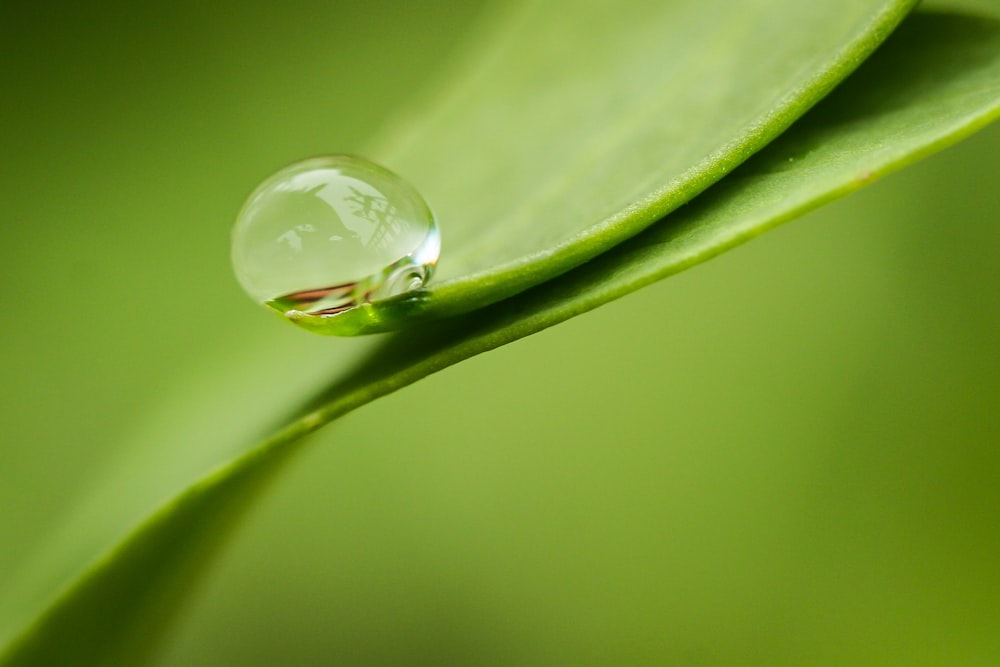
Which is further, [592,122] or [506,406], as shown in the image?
[506,406]

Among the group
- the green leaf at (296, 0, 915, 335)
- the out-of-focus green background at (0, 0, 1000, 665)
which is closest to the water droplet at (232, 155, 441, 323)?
the green leaf at (296, 0, 915, 335)

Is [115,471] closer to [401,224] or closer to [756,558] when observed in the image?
[401,224]

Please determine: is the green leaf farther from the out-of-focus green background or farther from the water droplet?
the out-of-focus green background

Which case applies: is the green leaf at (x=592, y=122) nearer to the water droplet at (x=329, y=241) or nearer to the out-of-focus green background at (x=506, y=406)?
the water droplet at (x=329, y=241)

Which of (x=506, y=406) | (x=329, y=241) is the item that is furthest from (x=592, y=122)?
(x=506, y=406)

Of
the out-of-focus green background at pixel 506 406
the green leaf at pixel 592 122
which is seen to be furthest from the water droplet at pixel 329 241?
the out-of-focus green background at pixel 506 406

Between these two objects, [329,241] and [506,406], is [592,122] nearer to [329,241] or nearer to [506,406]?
[329,241]
